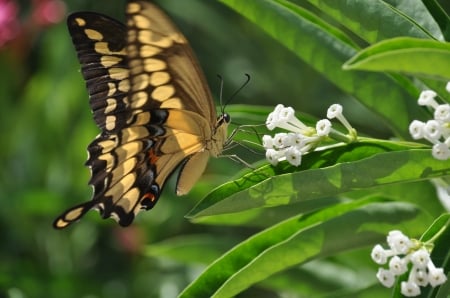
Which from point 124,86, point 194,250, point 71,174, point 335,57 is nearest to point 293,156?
point 335,57

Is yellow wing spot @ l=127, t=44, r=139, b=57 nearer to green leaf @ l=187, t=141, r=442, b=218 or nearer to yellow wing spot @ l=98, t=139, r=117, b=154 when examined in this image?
yellow wing spot @ l=98, t=139, r=117, b=154

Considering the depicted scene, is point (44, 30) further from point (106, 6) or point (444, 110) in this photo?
point (444, 110)

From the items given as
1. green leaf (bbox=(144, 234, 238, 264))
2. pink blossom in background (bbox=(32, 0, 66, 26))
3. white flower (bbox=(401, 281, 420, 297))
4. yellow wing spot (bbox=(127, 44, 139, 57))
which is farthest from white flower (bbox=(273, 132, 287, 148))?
pink blossom in background (bbox=(32, 0, 66, 26))

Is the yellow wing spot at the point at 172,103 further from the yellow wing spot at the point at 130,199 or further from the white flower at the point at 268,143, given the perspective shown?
the white flower at the point at 268,143

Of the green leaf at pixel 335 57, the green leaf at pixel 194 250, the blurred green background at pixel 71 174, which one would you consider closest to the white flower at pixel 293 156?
the green leaf at pixel 335 57

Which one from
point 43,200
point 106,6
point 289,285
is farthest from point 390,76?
point 106,6

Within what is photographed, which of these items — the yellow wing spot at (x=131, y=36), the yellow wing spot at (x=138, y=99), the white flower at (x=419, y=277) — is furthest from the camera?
the yellow wing spot at (x=138, y=99)
